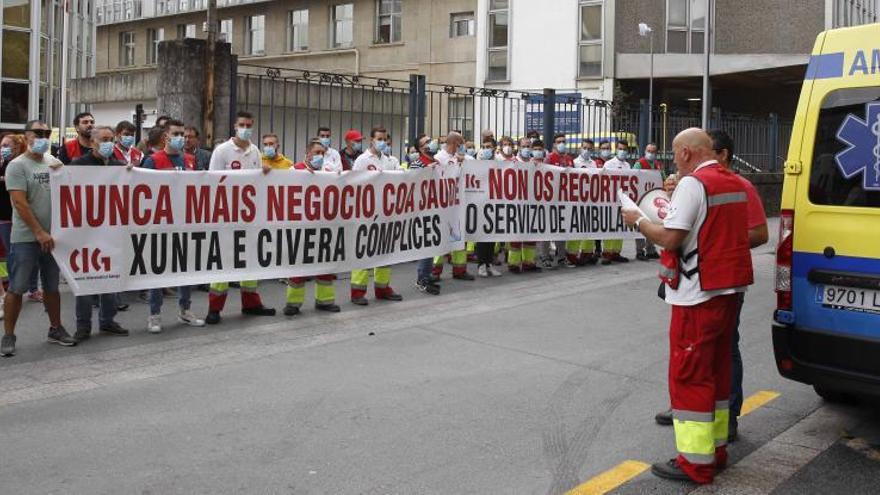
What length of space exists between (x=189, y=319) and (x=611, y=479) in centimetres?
530

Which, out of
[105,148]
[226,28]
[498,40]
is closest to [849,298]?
[105,148]

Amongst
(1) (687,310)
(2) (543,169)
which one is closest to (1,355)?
(1) (687,310)

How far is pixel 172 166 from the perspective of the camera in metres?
9.52

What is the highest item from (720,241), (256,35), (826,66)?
(256,35)

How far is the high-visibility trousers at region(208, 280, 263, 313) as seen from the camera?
9.02 meters

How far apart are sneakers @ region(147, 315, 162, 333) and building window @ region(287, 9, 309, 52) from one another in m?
36.7

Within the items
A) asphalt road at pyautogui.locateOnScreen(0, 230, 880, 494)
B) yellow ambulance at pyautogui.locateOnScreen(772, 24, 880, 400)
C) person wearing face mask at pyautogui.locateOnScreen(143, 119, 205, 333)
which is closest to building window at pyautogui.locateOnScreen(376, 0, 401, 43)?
person wearing face mask at pyautogui.locateOnScreen(143, 119, 205, 333)

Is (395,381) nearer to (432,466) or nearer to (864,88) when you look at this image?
(432,466)

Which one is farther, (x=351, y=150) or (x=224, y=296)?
(x=351, y=150)

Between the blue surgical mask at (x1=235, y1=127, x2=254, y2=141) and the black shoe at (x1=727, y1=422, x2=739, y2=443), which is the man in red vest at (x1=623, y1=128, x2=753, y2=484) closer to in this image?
the black shoe at (x1=727, y1=422, x2=739, y2=443)

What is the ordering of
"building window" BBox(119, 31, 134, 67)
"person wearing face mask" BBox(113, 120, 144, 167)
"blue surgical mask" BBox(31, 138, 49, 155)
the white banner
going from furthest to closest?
"building window" BBox(119, 31, 134, 67)
the white banner
"person wearing face mask" BBox(113, 120, 144, 167)
"blue surgical mask" BBox(31, 138, 49, 155)

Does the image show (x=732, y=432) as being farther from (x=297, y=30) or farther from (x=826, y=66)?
(x=297, y=30)

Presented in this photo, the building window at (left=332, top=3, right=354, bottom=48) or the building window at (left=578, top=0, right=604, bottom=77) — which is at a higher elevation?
the building window at (left=332, top=3, right=354, bottom=48)

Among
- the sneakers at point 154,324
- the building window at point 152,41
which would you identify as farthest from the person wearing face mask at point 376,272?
the building window at point 152,41
